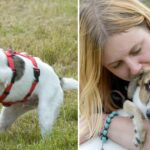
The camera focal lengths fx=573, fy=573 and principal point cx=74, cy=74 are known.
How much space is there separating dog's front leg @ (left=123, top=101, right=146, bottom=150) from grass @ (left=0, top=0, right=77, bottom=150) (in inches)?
8.7

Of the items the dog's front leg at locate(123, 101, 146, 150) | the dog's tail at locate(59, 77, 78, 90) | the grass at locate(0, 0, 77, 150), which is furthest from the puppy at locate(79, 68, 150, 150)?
the dog's tail at locate(59, 77, 78, 90)

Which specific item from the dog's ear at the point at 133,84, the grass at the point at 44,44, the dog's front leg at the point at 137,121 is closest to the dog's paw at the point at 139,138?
the dog's front leg at the point at 137,121

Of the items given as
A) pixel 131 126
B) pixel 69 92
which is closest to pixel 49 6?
pixel 69 92

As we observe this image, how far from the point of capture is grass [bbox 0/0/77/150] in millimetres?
1771

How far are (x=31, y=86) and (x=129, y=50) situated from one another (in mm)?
356

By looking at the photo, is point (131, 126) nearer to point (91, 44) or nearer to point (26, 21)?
point (91, 44)

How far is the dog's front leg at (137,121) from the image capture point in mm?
1530

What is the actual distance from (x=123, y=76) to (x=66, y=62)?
40cm

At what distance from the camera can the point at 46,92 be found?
1.76 m

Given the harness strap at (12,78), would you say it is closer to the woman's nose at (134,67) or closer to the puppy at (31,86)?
the puppy at (31,86)

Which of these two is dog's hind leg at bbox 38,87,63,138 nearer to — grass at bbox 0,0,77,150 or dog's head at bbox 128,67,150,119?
grass at bbox 0,0,77,150

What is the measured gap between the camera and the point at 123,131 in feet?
5.18

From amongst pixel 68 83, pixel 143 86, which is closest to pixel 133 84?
pixel 143 86

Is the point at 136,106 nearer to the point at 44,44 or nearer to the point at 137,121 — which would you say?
the point at 137,121
